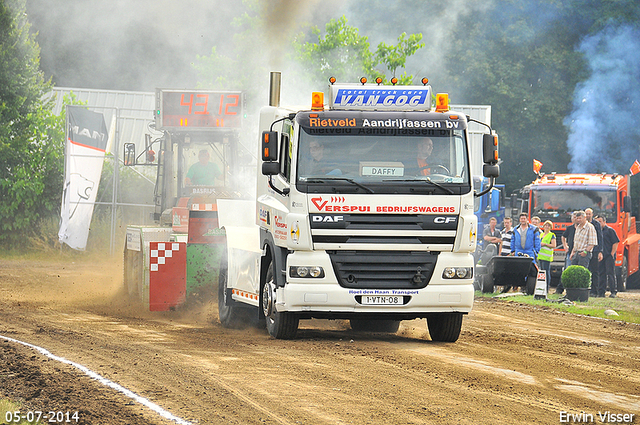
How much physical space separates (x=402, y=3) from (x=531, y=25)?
21.4ft

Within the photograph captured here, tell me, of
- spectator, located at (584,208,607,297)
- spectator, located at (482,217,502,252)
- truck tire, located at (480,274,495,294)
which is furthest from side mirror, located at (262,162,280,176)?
spectator, located at (482,217,502,252)

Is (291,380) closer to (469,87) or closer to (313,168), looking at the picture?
(313,168)

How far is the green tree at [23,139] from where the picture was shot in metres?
27.8

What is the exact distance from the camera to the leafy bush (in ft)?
56.9

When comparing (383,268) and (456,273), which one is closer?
(383,268)

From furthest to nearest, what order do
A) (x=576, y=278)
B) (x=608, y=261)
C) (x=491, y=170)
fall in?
(x=608, y=261)
(x=576, y=278)
(x=491, y=170)

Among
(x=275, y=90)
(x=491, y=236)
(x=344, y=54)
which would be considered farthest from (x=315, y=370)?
(x=344, y=54)

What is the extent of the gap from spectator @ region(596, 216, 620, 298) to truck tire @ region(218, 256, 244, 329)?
10737 millimetres

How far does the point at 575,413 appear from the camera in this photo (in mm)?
6922

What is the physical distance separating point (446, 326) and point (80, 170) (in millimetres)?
16215

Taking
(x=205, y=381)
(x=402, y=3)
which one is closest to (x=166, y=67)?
(x=402, y=3)

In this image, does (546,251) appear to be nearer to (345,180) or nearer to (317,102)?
(317,102)

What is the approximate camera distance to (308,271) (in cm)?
995

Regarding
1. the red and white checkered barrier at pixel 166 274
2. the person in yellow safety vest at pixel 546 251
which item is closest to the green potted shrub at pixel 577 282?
the person in yellow safety vest at pixel 546 251
